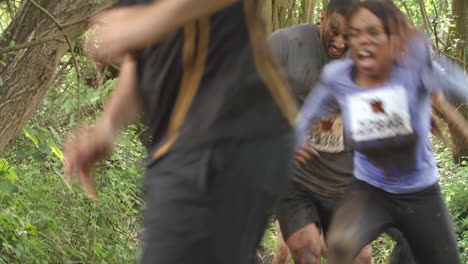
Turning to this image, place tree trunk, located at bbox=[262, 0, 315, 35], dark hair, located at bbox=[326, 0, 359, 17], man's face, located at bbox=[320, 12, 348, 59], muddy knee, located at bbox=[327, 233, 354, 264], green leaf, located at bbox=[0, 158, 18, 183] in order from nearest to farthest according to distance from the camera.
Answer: muddy knee, located at bbox=[327, 233, 354, 264] → dark hair, located at bbox=[326, 0, 359, 17] → man's face, located at bbox=[320, 12, 348, 59] → green leaf, located at bbox=[0, 158, 18, 183] → tree trunk, located at bbox=[262, 0, 315, 35]

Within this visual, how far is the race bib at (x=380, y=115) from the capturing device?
4086mm

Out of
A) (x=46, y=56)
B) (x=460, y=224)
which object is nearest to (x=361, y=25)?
(x=46, y=56)

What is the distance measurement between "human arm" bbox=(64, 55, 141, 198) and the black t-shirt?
0.18 m

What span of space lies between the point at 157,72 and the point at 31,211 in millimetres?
4083

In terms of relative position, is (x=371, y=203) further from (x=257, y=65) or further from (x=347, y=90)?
(x=257, y=65)

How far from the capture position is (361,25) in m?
4.23

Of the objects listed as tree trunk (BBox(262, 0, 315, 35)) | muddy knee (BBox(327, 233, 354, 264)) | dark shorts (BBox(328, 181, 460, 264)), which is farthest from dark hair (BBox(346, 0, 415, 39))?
tree trunk (BBox(262, 0, 315, 35))

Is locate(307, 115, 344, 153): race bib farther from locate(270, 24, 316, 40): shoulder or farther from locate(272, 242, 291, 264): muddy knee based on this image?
locate(272, 242, 291, 264): muddy knee

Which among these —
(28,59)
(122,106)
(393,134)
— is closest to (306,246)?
(393,134)

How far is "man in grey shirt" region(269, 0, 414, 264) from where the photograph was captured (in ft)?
18.1

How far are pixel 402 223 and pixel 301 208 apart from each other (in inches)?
60.9

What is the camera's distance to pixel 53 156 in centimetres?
686

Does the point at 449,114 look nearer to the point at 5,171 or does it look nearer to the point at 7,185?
the point at 7,185

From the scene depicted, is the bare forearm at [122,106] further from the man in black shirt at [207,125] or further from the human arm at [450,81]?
the human arm at [450,81]
